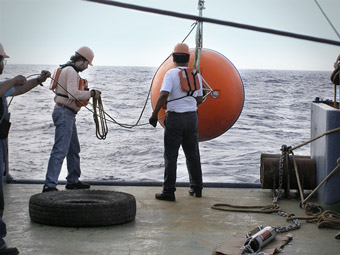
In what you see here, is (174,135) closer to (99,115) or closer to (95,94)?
(95,94)

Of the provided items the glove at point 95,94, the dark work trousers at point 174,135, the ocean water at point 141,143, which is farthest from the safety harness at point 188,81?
the ocean water at point 141,143

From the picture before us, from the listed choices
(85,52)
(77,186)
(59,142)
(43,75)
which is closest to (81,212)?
(43,75)

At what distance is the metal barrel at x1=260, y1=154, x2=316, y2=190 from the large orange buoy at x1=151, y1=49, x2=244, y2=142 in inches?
52.1

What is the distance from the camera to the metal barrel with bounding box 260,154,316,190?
23.7 ft

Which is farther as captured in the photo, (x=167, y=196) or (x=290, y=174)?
(x=290, y=174)

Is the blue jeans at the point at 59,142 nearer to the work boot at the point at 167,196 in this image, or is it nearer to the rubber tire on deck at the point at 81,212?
the rubber tire on deck at the point at 81,212

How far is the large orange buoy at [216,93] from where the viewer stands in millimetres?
8477

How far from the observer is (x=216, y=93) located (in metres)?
8.46

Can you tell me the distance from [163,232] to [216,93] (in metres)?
3.27

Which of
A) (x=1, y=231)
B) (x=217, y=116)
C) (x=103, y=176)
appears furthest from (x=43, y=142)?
(x=1, y=231)

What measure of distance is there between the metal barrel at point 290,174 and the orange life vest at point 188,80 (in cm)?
120

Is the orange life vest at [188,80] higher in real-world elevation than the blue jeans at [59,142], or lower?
higher

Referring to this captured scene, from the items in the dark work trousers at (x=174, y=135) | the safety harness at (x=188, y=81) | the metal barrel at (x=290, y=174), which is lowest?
the metal barrel at (x=290, y=174)

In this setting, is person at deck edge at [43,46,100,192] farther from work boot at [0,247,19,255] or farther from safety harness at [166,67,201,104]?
work boot at [0,247,19,255]
